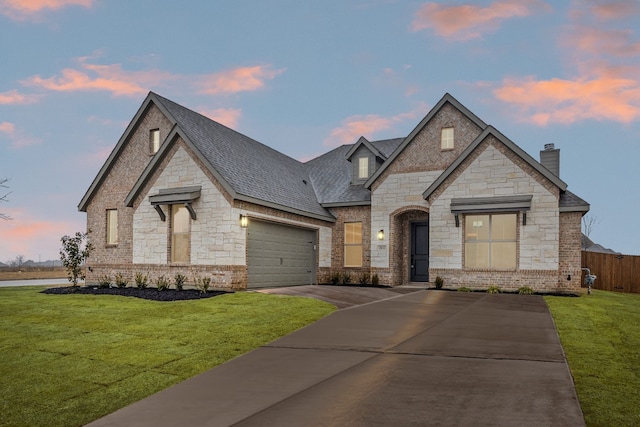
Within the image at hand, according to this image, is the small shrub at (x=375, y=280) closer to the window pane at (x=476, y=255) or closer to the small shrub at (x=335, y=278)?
the small shrub at (x=335, y=278)

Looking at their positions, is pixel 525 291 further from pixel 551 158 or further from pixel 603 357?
pixel 603 357

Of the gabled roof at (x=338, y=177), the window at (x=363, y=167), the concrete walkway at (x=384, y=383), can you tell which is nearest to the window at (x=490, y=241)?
the gabled roof at (x=338, y=177)

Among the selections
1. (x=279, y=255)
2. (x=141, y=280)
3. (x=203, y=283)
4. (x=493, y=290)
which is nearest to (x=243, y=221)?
(x=203, y=283)

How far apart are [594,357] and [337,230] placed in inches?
652

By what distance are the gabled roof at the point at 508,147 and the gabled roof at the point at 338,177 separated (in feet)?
13.2

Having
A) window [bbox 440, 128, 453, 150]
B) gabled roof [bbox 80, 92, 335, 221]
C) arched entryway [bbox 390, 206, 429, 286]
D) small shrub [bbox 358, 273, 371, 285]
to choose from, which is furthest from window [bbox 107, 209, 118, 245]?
window [bbox 440, 128, 453, 150]

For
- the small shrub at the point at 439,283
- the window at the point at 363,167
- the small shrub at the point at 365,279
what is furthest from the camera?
the window at the point at 363,167

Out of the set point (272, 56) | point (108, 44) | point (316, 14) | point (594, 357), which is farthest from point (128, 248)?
point (594, 357)

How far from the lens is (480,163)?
763 inches

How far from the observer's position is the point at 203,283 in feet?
56.9

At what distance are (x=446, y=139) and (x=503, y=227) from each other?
473 centimetres

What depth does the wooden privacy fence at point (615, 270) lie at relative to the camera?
81.0ft

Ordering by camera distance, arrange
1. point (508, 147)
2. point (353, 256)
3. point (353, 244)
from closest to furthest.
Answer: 1. point (508, 147)
2. point (353, 256)
3. point (353, 244)

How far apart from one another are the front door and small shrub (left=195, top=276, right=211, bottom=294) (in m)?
9.99
